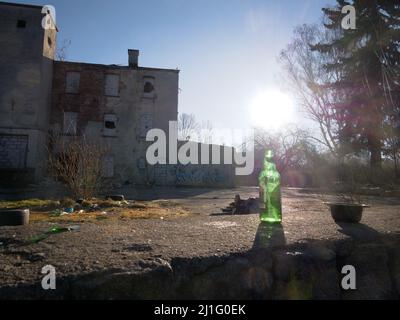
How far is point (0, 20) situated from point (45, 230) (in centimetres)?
2416

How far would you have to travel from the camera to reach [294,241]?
2.95 metres

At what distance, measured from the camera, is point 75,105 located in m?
26.5

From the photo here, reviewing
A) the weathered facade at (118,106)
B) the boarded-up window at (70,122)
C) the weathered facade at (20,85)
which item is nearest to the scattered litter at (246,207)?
the weathered facade at (20,85)

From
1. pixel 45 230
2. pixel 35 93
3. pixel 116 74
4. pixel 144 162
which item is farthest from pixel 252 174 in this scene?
pixel 45 230

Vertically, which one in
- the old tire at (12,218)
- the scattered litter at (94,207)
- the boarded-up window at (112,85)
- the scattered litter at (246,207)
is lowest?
the scattered litter at (94,207)

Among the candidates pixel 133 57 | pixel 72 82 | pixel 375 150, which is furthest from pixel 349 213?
pixel 133 57

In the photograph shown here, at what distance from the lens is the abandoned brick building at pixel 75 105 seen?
22.5 meters

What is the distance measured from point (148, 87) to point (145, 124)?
3.03m

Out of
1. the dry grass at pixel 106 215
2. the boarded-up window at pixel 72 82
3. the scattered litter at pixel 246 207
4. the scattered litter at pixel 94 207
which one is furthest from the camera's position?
the boarded-up window at pixel 72 82

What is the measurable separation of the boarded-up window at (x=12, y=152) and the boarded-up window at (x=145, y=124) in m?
8.47

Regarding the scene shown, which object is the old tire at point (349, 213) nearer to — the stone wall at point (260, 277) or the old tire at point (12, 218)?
the stone wall at point (260, 277)

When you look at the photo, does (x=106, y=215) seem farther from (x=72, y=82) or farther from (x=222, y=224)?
(x=72, y=82)
